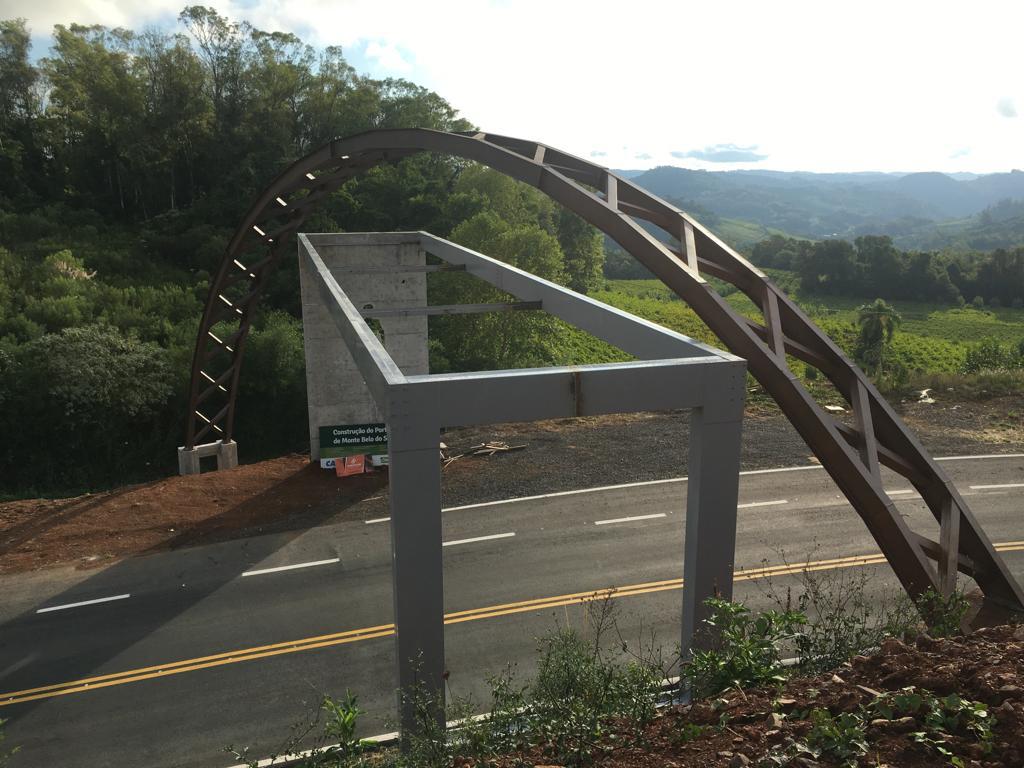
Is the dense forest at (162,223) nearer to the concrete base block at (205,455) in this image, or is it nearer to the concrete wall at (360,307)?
the concrete base block at (205,455)

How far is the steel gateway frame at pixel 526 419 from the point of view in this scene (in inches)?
247

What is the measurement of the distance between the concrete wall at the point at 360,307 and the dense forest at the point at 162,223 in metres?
8.95

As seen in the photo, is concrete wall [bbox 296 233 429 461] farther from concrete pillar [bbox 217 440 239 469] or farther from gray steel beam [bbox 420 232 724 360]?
gray steel beam [bbox 420 232 724 360]

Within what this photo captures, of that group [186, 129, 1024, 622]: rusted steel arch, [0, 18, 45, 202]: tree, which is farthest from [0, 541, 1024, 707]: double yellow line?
[0, 18, 45, 202]: tree

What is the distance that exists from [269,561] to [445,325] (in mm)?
22742

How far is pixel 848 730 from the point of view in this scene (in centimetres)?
445

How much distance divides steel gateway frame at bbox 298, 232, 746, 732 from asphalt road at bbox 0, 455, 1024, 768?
16.0ft

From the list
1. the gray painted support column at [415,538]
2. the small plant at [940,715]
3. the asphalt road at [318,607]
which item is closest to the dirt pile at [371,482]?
the asphalt road at [318,607]

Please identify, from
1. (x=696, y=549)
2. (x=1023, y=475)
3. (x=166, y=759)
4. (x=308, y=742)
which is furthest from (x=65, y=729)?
(x=1023, y=475)

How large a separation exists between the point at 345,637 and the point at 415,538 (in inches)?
287

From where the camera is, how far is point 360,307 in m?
21.0

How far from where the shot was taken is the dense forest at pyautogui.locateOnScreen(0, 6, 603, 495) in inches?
1012

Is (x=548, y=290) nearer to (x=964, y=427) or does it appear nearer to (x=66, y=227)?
(x=964, y=427)

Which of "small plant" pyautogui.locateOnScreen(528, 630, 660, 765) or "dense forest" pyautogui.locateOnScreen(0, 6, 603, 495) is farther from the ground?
"dense forest" pyautogui.locateOnScreen(0, 6, 603, 495)
